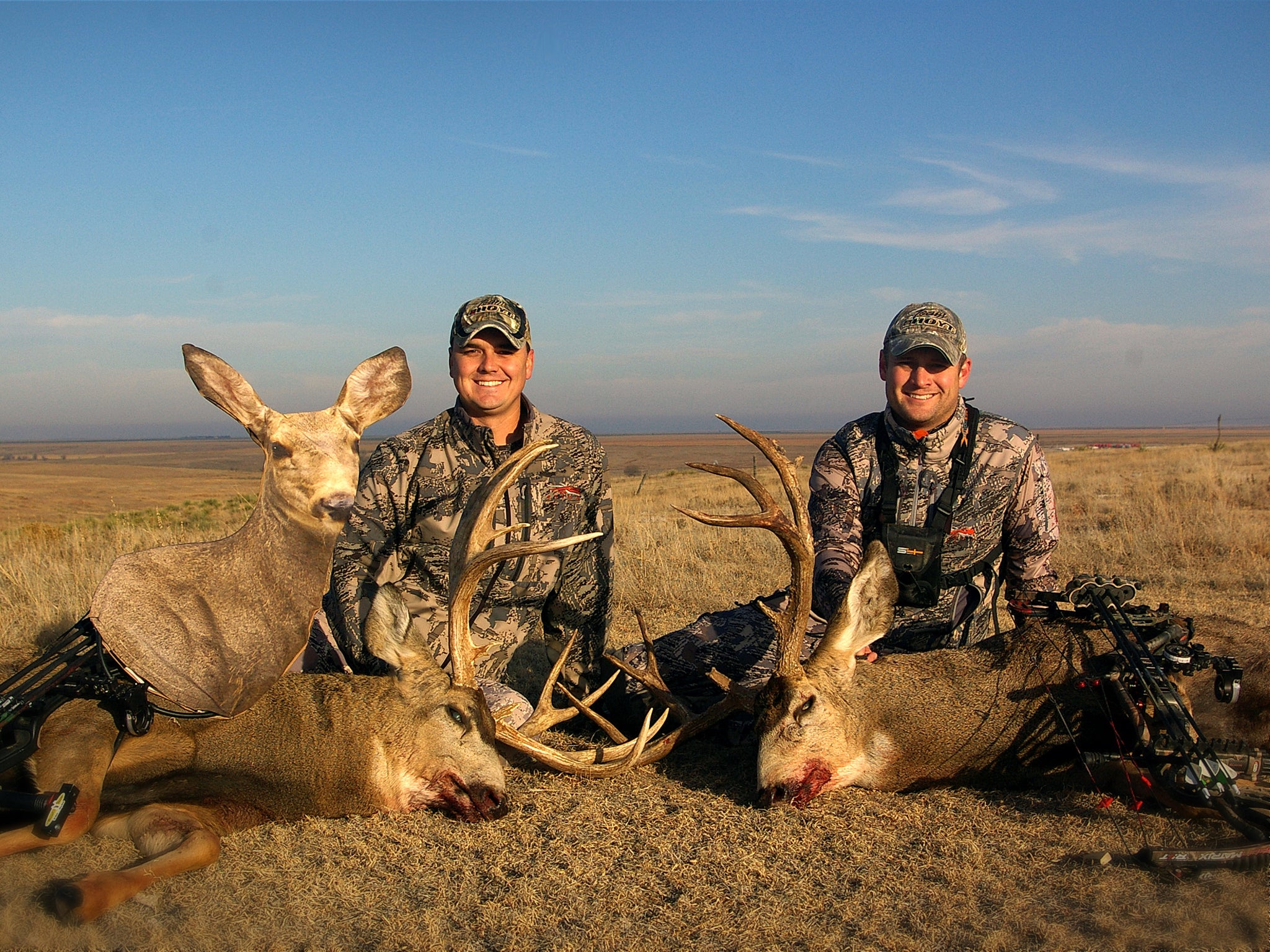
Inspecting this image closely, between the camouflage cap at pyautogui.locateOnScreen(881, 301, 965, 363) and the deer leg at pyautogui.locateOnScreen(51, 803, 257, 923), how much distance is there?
3.63m

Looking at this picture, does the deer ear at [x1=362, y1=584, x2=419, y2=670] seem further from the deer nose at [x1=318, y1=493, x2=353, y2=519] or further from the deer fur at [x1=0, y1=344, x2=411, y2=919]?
the deer nose at [x1=318, y1=493, x2=353, y2=519]

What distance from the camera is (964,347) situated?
16.8ft

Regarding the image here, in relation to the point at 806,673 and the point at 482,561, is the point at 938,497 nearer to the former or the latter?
the point at 806,673

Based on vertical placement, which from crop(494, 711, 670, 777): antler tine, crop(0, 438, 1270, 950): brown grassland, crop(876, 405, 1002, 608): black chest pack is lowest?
crop(0, 438, 1270, 950): brown grassland

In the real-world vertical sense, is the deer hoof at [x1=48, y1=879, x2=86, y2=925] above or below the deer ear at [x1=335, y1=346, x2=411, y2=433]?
below

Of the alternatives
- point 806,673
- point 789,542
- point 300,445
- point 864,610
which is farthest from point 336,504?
point 864,610

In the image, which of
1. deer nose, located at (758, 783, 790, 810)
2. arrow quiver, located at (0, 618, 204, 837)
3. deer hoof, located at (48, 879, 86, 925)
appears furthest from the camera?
deer nose, located at (758, 783, 790, 810)

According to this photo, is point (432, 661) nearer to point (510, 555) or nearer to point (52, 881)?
point (510, 555)

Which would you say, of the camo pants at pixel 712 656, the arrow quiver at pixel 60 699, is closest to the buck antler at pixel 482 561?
the arrow quiver at pixel 60 699

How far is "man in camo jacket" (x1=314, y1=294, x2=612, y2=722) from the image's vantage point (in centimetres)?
486

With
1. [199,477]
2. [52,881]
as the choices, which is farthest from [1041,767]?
[199,477]

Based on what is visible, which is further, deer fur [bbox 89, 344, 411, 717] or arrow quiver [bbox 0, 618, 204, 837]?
deer fur [bbox 89, 344, 411, 717]

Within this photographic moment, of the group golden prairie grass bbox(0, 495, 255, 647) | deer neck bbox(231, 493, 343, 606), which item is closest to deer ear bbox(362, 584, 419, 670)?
deer neck bbox(231, 493, 343, 606)

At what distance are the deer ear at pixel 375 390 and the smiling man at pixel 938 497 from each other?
7.42 feet
